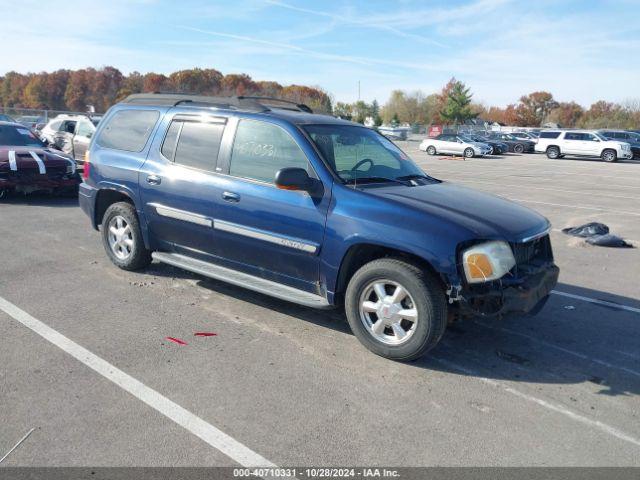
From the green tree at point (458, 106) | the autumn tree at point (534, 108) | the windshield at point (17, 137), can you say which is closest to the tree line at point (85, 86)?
the green tree at point (458, 106)

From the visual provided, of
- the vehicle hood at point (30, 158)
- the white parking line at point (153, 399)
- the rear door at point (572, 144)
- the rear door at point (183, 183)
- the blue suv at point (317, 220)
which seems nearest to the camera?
the white parking line at point (153, 399)

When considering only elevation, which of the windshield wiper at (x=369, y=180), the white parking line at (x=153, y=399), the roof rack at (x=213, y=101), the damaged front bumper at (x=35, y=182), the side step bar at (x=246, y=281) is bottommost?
the white parking line at (x=153, y=399)

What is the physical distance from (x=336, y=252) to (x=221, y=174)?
146cm

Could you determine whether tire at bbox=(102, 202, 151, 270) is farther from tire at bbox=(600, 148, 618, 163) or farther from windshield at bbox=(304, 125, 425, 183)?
tire at bbox=(600, 148, 618, 163)

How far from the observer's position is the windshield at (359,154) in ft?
15.8

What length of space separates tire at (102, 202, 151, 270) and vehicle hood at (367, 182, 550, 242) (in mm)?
2835

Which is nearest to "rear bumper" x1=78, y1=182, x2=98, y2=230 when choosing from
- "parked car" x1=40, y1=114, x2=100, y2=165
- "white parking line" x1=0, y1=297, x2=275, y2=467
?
"white parking line" x1=0, y1=297, x2=275, y2=467

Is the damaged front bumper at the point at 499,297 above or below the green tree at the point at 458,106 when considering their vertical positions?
below

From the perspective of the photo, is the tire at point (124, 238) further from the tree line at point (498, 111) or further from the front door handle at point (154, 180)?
the tree line at point (498, 111)

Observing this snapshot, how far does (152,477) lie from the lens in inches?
111

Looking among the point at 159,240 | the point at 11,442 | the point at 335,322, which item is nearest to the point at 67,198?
the point at 159,240

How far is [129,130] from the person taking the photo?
244 inches

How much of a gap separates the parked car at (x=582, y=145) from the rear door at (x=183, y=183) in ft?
103

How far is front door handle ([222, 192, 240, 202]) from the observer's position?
16.3 ft
